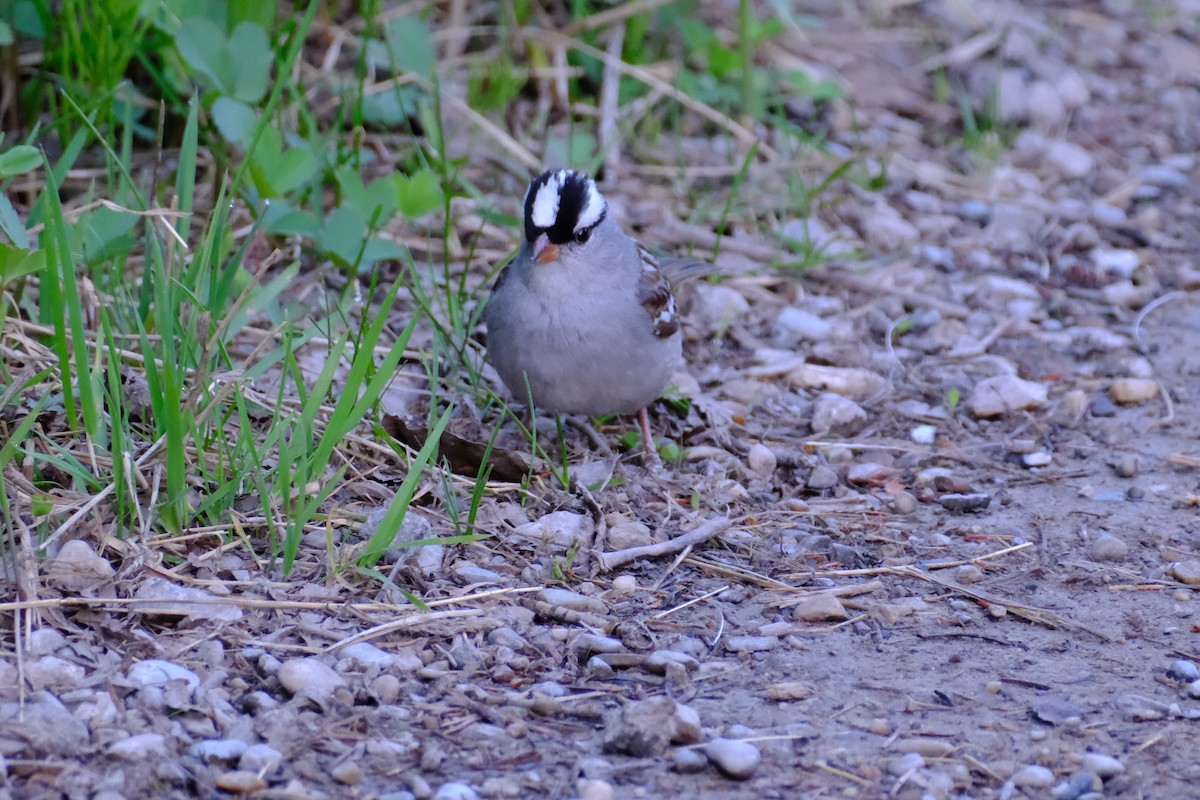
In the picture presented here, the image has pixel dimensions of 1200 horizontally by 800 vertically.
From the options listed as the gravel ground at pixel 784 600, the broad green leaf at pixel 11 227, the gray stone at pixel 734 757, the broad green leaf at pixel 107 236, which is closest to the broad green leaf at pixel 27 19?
the broad green leaf at pixel 107 236

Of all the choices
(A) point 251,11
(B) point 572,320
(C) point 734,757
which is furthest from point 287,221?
(C) point 734,757

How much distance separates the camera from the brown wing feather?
14.4ft

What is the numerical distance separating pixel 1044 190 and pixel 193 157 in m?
4.38

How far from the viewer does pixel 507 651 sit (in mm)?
3092

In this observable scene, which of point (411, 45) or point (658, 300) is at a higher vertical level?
point (411, 45)

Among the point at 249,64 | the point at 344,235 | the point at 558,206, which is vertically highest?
the point at 249,64

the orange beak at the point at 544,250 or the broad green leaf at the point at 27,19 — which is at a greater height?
the broad green leaf at the point at 27,19

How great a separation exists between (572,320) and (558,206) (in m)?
0.37

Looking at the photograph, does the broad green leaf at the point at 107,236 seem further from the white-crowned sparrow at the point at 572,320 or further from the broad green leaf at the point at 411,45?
the broad green leaf at the point at 411,45

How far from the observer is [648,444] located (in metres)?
4.41

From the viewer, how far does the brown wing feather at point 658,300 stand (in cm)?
440

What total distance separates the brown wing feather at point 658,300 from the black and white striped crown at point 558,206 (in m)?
0.30

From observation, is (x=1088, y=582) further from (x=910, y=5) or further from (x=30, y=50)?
(x=910, y=5)

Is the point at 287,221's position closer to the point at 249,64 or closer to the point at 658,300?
the point at 249,64
